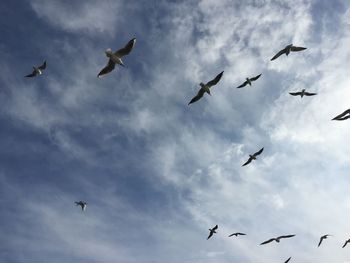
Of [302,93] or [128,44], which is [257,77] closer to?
[302,93]

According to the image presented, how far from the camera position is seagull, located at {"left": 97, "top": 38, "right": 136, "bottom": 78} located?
3148cm

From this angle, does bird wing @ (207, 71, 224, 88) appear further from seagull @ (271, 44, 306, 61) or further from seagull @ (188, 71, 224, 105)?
seagull @ (271, 44, 306, 61)

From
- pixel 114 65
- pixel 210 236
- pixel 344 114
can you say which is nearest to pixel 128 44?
pixel 114 65

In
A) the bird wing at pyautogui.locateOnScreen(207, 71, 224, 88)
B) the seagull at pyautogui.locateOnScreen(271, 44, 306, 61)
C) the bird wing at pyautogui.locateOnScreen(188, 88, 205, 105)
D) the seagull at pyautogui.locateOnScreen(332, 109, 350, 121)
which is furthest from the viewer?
the seagull at pyautogui.locateOnScreen(271, 44, 306, 61)

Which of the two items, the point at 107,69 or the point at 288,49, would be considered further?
the point at 288,49

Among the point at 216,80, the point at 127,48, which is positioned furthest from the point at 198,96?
the point at 127,48

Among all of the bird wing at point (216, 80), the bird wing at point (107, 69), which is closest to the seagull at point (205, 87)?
the bird wing at point (216, 80)

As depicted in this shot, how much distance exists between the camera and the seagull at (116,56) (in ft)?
103

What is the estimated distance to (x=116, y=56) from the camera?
32.4m

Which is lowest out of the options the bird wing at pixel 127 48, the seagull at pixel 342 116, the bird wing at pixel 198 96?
the seagull at pixel 342 116

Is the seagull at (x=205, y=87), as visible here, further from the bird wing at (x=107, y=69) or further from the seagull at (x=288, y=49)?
the bird wing at (x=107, y=69)

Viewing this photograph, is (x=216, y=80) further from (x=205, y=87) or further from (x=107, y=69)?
(x=107, y=69)

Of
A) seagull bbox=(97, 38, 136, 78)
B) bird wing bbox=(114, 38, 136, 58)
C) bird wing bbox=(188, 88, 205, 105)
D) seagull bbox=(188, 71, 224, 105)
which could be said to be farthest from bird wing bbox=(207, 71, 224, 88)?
bird wing bbox=(114, 38, 136, 58)

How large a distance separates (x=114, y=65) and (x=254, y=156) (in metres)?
26.7
